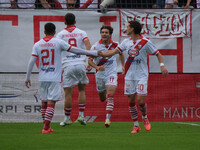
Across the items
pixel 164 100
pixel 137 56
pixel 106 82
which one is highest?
pixel 137 56

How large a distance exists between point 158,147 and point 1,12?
26.5 feet

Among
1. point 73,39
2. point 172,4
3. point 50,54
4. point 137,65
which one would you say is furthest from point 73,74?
point 172,4

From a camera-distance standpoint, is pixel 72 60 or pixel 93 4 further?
pixel 93 4

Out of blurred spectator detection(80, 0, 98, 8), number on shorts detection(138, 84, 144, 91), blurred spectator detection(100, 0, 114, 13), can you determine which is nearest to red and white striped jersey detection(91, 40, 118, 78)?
number on shorts detection(138, 84, 144, 91)

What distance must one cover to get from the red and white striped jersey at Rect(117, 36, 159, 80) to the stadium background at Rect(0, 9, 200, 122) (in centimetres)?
385

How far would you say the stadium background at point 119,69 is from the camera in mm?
12844

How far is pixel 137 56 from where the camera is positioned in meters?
9.09

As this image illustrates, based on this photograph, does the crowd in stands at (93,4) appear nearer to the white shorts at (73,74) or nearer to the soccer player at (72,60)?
the soccer player at (72,60)

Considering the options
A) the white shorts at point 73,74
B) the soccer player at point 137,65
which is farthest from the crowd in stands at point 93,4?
the soccer player at point 137,65

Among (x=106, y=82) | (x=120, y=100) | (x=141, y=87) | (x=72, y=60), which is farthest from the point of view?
(x=120, y=100)

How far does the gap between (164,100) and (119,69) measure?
148 cm

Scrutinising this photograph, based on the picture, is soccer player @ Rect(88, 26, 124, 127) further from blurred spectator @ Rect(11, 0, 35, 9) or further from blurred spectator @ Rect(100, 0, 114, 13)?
blurred spectator @ Rect(11, 0, 35, 9)

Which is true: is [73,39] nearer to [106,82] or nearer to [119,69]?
[106,82]

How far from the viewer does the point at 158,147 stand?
622 cm
